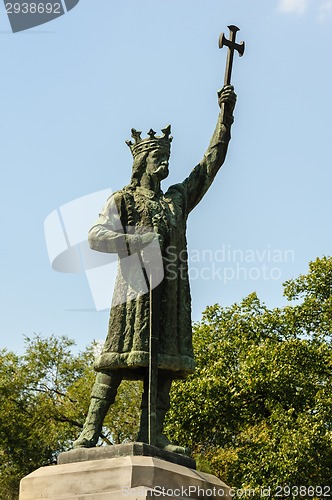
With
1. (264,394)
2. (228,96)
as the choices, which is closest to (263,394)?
(264,394)

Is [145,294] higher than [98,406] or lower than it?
higher

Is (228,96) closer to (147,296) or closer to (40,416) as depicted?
→ (147,296)

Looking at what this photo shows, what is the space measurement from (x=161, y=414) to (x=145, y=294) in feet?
4.00

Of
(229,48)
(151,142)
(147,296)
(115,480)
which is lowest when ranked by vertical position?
(115,480)

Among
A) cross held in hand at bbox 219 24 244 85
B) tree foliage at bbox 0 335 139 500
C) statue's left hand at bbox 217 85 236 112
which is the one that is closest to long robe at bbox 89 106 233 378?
statue's left hand at bbox 217 85 236 112

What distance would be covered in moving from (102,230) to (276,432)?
16230 mm

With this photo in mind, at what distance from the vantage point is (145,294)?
855cm

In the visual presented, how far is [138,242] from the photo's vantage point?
8586 mm

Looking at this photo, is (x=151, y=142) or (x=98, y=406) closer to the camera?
(x=98, y=406)

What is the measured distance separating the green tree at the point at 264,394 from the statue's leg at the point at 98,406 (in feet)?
49.2

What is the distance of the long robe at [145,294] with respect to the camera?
Result: 8352mm

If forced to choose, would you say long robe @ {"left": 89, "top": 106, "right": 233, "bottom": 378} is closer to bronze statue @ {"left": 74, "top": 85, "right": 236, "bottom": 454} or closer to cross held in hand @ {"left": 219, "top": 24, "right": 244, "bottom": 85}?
bronze statue @ {"left": 74, "top": 85, "right": 236, "bottom": 454}

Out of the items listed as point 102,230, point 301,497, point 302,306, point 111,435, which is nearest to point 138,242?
point 102,230

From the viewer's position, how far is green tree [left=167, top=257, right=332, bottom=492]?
2266 centimetres
